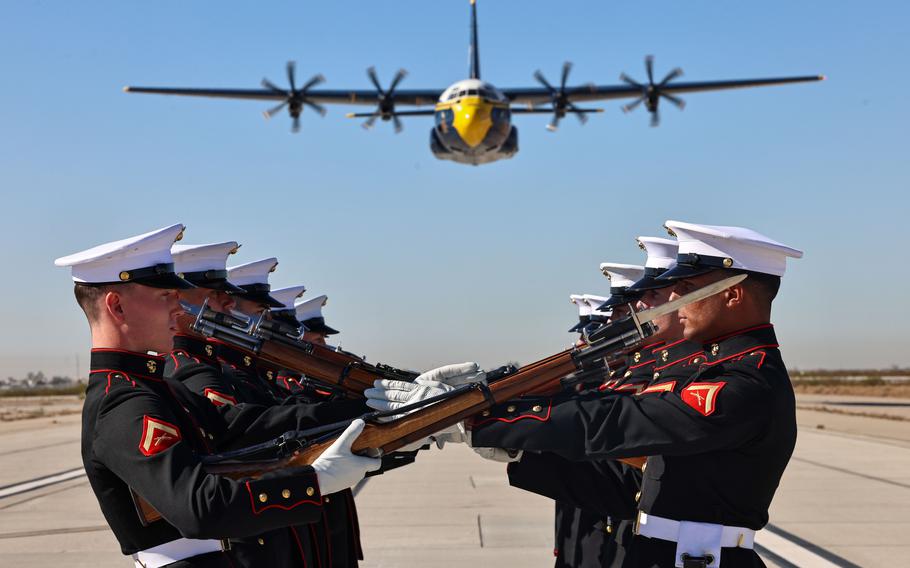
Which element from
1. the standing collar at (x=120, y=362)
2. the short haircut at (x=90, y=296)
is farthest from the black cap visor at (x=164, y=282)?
the standing collar at (x=120, y=362)

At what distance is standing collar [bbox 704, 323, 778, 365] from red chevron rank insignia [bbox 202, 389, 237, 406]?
2067mm

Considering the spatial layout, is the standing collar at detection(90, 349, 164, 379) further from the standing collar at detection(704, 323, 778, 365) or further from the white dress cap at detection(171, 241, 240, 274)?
the white dress cap at detection(171, 241, 240, 274)

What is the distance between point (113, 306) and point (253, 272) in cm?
343

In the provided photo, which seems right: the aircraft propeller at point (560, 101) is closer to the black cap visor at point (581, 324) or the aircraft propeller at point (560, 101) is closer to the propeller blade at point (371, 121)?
the propeller blade at point (371, 121)

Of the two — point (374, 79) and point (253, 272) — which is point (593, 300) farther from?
point (374, 79)

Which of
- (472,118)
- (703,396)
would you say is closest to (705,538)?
(703,396)

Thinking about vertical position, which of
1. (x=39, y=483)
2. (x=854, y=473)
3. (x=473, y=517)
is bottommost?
(x=854, y=473)

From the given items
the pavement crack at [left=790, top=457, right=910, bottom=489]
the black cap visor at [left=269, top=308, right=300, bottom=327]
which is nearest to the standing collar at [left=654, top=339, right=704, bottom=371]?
the black cap visor at [left=269, top=308, right=300, bottom=327]

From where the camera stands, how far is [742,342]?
2910 millimetres

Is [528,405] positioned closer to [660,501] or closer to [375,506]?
[660,501]

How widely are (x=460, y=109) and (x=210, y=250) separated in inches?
1024

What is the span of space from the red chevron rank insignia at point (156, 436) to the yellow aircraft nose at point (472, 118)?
28.1m

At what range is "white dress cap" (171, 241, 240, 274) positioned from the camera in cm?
473

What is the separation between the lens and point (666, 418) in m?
2.66
